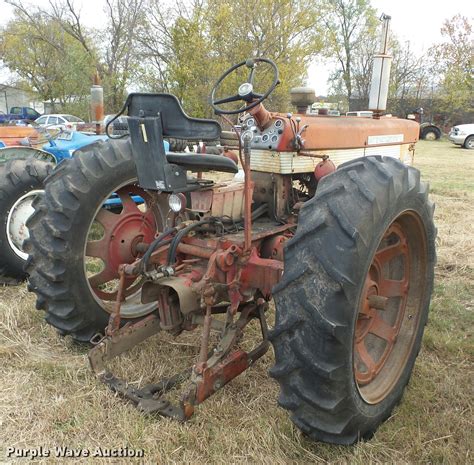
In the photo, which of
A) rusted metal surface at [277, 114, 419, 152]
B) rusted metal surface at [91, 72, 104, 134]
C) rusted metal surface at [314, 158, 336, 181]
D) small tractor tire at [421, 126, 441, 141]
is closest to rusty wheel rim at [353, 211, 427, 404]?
rusted metal surface at [314, 158, 336, 181]

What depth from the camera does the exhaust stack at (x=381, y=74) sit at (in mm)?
3901

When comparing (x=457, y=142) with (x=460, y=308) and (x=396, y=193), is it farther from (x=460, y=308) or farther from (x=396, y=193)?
(x=396, y=193)

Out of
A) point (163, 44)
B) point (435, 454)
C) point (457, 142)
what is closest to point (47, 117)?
point (163, 44)

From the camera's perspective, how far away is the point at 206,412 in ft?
8.65

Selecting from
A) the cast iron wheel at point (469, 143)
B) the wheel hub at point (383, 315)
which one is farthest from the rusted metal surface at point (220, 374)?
the cast iron wheel at point (469, 143)

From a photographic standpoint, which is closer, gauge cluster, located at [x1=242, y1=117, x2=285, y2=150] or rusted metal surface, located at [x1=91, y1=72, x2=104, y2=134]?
gauge cluster, located at [x1=242, y1=117, x2=285, y2=150]

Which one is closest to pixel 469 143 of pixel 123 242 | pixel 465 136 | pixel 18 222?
pixel 465 136

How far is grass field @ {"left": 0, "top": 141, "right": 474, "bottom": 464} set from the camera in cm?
236

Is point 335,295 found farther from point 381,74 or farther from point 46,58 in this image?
point 46,58

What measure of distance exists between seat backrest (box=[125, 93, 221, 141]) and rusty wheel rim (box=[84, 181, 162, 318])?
926 mm

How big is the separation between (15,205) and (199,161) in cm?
258

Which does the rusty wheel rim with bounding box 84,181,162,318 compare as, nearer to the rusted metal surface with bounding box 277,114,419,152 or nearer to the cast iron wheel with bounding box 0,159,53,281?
the rusted metal surface with bounding box 277,114,419,152

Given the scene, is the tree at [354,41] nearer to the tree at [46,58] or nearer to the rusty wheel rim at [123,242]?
the tree at [46,58]

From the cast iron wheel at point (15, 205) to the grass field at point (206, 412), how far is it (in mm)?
746
